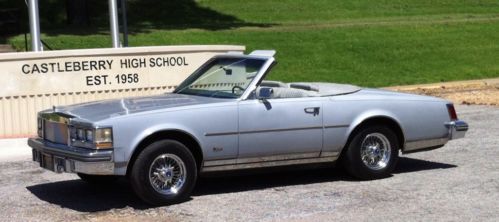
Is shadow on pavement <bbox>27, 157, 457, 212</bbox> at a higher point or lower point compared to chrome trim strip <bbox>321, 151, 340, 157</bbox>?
lower

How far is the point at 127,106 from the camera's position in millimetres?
8008

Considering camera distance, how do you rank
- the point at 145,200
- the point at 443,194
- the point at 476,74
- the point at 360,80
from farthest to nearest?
the point at 476,74, the point at 360,80, the point at 443,194, the point at 145,200

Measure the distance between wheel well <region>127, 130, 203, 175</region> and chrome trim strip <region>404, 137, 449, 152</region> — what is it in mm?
2396

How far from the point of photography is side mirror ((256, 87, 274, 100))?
8.14 meters

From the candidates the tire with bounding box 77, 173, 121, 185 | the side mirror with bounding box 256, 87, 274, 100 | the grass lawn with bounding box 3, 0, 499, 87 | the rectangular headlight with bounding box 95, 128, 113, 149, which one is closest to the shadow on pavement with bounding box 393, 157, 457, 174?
the side mirror with bounding box 256, 87, 274, 100

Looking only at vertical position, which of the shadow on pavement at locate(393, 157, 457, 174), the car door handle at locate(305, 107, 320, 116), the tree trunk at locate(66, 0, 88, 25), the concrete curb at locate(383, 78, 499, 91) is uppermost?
the tree trunk at locate(66, 0, 88, 25)

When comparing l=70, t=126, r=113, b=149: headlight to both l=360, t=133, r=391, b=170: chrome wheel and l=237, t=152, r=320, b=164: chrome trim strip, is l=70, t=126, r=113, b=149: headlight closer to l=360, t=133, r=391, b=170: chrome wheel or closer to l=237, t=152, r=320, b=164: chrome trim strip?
l=237, t=152, r=320, b=164: chrome trim strip

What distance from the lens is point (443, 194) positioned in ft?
26.8

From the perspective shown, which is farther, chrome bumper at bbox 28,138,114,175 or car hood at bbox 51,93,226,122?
car hood at bbox 51,93,226,122

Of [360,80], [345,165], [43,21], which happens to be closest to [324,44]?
[360,80]

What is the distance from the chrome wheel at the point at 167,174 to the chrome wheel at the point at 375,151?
2056 mm

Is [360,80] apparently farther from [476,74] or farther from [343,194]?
[343,194]

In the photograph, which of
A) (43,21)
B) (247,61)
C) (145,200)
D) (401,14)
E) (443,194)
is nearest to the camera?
(145,200)

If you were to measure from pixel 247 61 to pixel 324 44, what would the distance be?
13845 mm
